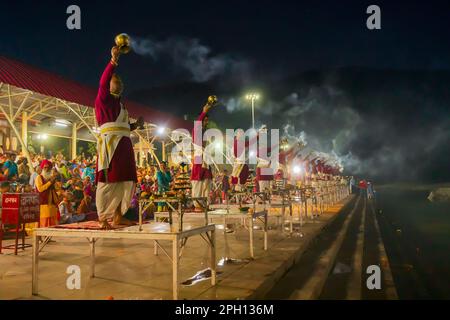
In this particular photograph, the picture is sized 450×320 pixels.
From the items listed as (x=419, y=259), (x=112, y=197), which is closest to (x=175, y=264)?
(x=112, y=197)

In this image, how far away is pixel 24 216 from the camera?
8.30 m

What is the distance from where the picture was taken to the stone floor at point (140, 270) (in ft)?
16.3

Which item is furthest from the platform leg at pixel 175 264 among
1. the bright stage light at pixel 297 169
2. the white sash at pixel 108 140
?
the bright stage light at pixel 297 169

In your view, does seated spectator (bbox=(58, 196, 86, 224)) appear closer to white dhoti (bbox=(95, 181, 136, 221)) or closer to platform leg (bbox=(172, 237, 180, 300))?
white dhoti (bbox=(95, 181, 136, 221))

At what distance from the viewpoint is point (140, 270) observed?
6.30 m

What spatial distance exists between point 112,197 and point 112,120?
107 cm

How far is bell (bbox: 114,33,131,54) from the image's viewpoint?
5.00m

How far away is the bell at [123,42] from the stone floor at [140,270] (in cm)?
321

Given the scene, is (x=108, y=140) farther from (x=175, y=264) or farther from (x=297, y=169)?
(x=297, y=169)

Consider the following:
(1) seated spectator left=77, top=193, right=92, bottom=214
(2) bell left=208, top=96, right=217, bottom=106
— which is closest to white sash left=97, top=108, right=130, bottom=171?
(2) bell left=208, top=96, right=217, bottom=106

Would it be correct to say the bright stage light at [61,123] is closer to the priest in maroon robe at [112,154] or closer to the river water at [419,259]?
the priest in maroon robe at [112,154]
